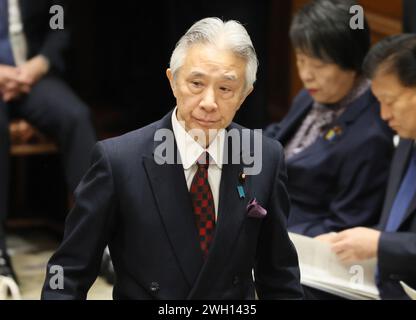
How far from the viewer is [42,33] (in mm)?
4680

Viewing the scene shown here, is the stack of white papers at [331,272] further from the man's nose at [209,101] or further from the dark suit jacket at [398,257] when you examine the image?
the man's nose at [209,101]

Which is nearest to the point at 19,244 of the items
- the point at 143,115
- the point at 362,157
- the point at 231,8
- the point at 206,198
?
the point at 143,115

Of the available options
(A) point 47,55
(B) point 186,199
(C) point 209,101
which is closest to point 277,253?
(B) point 186,199

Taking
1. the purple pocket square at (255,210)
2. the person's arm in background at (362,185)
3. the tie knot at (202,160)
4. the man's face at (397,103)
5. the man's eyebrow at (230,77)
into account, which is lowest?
the person's arm in background at (362,185)

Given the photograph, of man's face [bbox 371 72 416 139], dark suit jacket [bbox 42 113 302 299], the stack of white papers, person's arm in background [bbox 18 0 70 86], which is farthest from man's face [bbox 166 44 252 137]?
person's arm in background [bbox 18 0 70 86]

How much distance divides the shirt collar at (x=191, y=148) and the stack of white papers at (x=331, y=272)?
45.8 inches

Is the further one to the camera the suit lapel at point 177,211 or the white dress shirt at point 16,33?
the white dress shirt at point 16,33

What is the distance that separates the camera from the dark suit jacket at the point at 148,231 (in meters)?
2.31

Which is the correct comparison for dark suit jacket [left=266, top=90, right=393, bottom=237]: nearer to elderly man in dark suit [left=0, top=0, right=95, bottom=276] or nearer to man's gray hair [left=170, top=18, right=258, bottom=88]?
elderly man in dark suit [left=0, top=0, right=95, bottom=276]

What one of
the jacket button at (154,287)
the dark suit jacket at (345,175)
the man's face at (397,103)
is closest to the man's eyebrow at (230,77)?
the jacket button at (154,287)

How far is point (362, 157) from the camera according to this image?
366 centimetres

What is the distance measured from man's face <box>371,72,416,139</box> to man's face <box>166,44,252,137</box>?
1.14m
